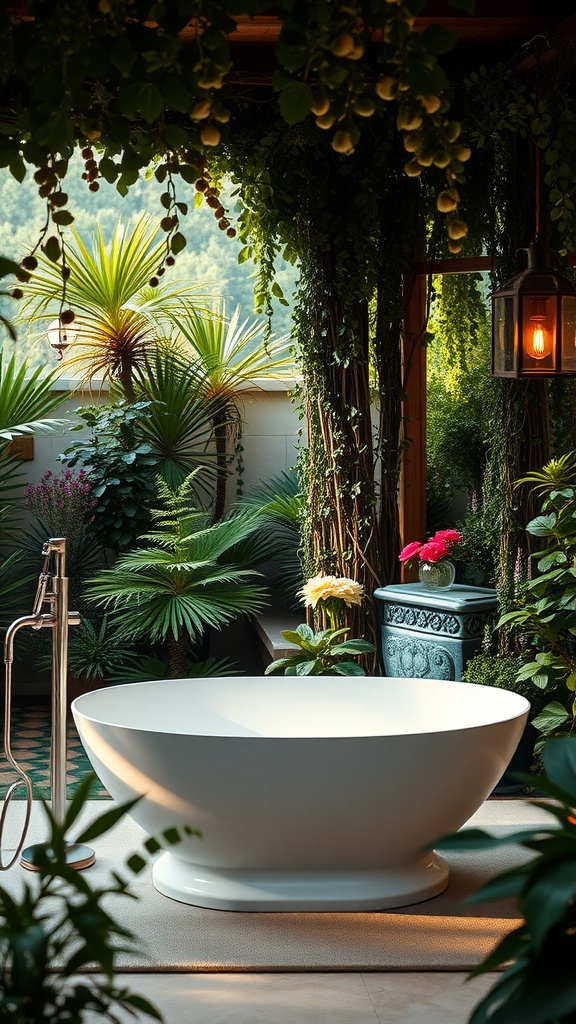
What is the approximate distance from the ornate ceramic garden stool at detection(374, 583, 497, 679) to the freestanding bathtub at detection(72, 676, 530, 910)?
3.23ft

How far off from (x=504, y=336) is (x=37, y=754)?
8.65 ft

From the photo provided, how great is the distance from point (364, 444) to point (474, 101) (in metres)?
1.41

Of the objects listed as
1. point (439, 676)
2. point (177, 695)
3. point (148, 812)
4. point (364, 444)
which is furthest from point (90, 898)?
point (364, 444)

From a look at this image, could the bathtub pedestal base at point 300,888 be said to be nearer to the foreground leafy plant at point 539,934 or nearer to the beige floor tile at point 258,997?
the beige floor tile at point 258,997

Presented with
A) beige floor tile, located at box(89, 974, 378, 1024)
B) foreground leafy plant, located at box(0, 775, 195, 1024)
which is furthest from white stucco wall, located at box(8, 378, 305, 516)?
foreground leafy plant, located at box(0, 775, 195, 1024)

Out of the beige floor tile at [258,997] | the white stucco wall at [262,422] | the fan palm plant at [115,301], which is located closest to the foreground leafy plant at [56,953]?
the beige floor tile at [258,997]

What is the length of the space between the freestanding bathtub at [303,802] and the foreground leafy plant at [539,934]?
178cm

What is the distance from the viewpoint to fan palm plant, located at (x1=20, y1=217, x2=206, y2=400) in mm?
5980

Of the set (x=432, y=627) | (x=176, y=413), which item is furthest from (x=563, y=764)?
(x=176, y=413)

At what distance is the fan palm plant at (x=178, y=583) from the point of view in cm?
517

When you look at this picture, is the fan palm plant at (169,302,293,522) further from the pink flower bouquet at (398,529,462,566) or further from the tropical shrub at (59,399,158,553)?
the pink flower bouquet at (398,529,462,566)

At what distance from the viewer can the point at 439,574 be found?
4.54 m

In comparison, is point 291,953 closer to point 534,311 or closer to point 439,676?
point 439,676

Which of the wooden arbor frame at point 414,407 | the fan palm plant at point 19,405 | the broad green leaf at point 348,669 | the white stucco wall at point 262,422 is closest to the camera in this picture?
the broad green leaf at point 348,669
